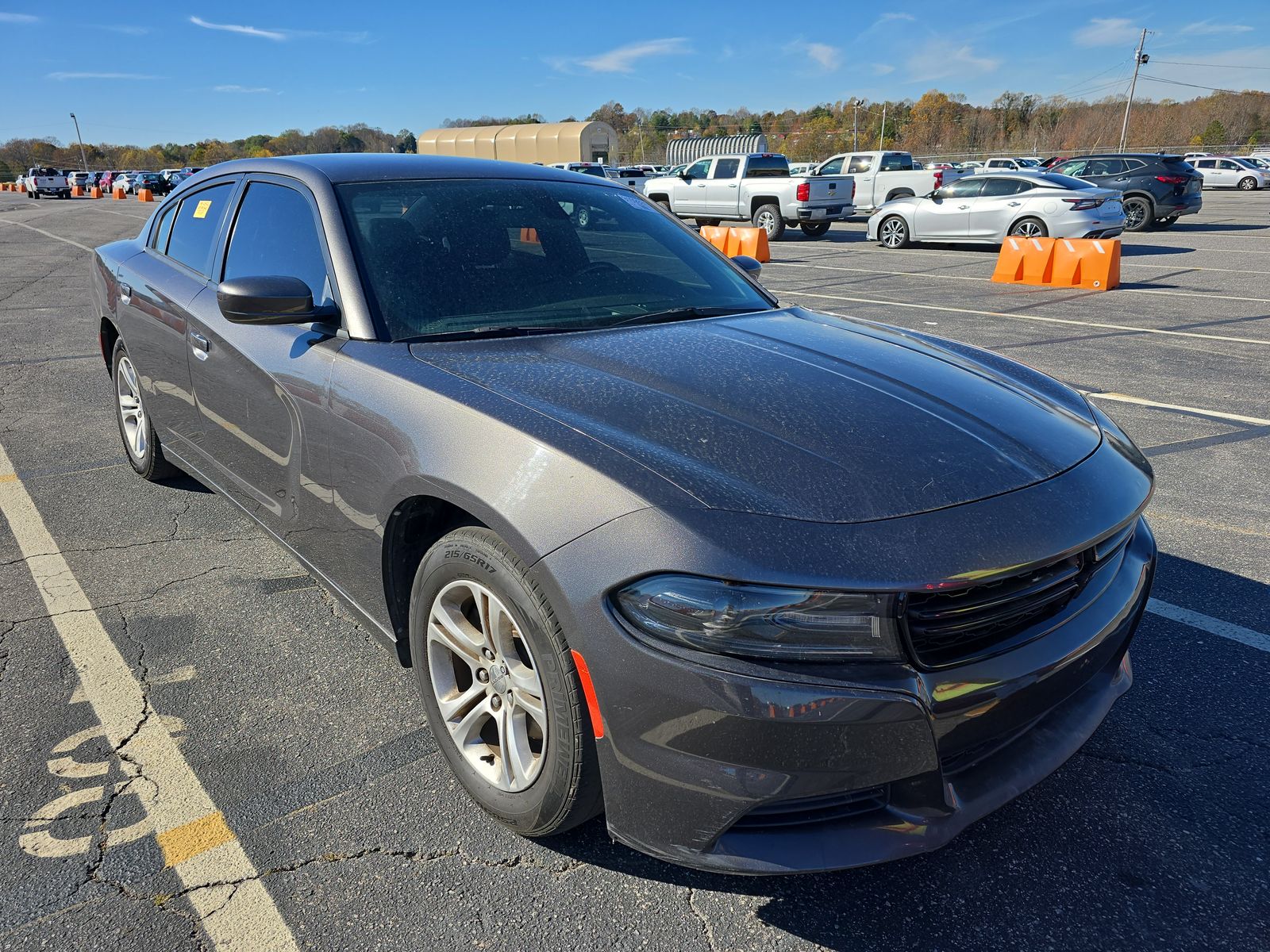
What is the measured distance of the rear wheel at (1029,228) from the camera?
622 inches

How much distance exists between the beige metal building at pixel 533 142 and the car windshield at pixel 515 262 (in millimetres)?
54148

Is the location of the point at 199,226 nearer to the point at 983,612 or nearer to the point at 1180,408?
the point at 983,612

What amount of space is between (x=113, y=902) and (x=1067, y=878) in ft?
7.34

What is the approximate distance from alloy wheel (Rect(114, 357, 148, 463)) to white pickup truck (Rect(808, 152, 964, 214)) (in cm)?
2191

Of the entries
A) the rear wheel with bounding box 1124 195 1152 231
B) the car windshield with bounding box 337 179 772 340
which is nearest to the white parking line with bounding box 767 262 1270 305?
the rear wheel with bounding box 1124 195 1152 231

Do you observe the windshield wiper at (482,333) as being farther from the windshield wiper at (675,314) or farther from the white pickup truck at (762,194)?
the white pickup truck at (762,194)

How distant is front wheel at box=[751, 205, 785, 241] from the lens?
68.5ft

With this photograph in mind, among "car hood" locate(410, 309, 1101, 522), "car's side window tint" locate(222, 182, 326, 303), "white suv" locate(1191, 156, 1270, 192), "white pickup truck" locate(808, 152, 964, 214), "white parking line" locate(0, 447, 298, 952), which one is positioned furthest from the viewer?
"white suv" locate(1191, 156, 1270, 192)

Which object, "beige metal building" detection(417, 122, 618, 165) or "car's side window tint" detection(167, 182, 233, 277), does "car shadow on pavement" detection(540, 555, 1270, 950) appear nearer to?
"car's side window tint" detection(167, 182, 233, 277)

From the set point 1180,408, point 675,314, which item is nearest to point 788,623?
point 675,314

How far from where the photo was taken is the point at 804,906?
2.06m

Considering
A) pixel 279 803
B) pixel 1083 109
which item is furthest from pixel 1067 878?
pixel 1083 109

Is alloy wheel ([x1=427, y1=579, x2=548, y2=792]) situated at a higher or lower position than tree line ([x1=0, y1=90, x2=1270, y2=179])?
lower

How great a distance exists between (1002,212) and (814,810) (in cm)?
1711
